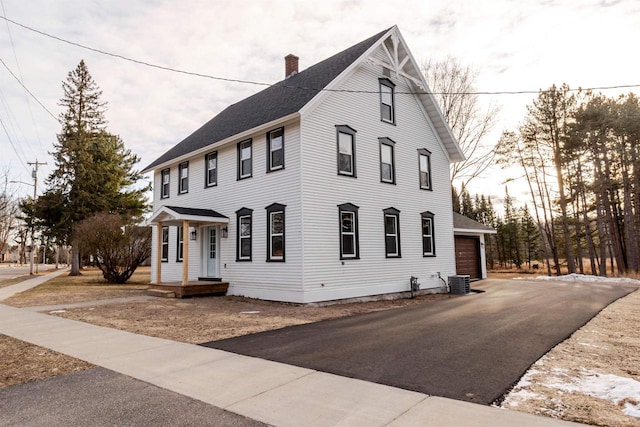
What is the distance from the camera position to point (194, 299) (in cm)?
1365

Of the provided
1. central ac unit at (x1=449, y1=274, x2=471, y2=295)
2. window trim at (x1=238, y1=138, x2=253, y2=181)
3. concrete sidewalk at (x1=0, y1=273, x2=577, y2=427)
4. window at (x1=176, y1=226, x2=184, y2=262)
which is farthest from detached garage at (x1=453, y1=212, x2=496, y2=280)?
concrete sidewalk at (x1=0, y1=273, x2=577, y2=427)

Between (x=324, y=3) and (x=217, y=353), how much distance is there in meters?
9.55

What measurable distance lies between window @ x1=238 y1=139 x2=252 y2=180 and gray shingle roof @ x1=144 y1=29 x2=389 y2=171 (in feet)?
1.78

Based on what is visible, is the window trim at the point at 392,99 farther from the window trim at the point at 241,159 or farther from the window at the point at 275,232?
the window at the point at 275,232

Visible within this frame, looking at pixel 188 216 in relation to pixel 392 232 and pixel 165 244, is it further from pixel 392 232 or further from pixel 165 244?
pixel 392 232

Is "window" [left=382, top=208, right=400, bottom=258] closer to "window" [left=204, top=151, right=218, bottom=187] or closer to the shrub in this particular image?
"window" [left=204, top=151, right=218, bottom=187]

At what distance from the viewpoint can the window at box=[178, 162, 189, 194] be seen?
18.0 m

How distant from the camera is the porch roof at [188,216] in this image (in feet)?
46.3

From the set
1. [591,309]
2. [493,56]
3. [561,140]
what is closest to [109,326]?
[591,309]

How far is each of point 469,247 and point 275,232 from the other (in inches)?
538

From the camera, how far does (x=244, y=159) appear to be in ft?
48.3

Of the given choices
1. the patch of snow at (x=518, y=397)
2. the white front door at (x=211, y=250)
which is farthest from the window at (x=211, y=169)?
the patch of snow at (x=518, y=397)

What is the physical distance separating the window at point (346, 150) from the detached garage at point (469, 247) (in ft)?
29.6

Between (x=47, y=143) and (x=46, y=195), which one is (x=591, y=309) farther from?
(x=47, y=143)
